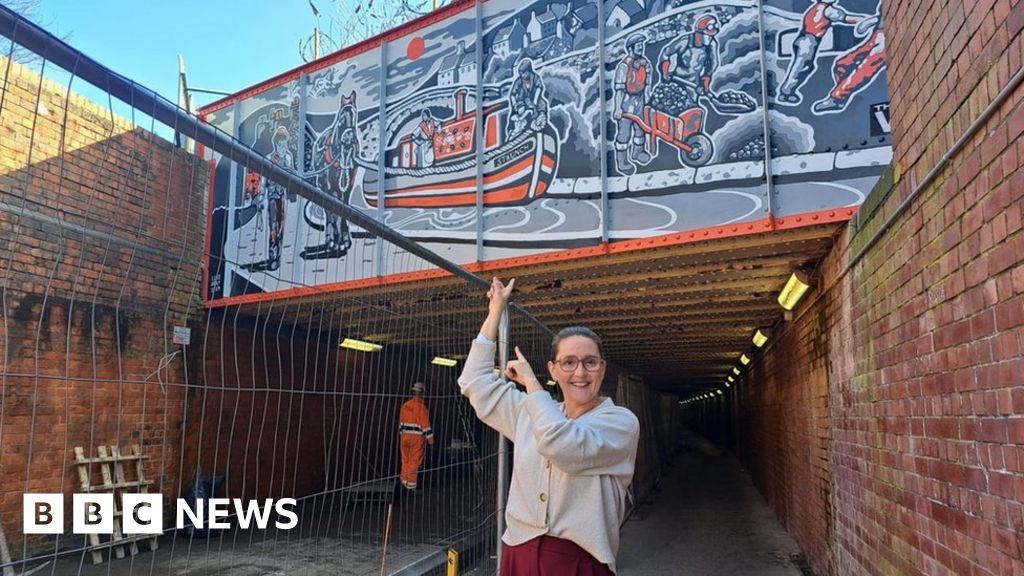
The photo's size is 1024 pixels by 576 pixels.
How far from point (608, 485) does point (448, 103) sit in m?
6.60

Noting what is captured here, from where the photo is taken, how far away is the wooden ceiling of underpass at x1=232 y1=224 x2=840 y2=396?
5469 mm

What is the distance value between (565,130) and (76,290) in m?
4.81

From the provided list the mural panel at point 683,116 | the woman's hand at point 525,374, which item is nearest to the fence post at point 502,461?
the woman's hand at point 525,374

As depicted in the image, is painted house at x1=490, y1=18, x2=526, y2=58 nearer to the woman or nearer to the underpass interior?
the underpass interior

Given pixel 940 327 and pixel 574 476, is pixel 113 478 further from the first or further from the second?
pixel 940 327

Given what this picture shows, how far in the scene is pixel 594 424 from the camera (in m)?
1.83

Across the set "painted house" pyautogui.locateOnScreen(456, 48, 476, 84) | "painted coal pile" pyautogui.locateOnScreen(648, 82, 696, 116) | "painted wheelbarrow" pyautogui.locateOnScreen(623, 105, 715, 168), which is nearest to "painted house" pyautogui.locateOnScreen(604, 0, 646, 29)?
"painted coal pile" pyautogui.locateOnScreen(648, 82, 696, 116)

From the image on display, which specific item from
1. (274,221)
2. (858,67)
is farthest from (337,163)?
(858,67)

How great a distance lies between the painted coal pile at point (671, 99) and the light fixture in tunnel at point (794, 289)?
209 centimetres

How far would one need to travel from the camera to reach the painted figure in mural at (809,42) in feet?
18.6

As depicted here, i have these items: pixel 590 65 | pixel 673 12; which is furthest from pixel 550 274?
pixel 673 12

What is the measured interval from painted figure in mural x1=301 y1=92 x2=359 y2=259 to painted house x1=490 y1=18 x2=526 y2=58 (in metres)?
2.26

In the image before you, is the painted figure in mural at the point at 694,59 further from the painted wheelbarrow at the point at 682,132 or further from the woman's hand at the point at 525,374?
the woman's hand at the point at 525,374

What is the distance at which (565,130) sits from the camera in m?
6.84
